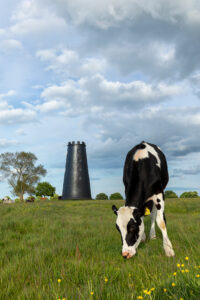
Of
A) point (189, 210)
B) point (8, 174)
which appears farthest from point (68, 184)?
point (8, 174)

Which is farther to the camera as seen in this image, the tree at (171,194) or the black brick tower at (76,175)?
the tree at (171,194)

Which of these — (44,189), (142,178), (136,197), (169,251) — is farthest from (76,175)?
(169,251)

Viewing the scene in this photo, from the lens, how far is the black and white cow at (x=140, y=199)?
17.5 ft

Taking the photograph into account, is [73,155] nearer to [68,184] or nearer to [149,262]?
[68,184]

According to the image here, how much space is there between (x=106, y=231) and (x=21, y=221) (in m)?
3.40

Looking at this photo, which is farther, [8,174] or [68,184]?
A: [8,174]

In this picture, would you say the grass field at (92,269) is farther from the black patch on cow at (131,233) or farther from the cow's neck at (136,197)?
the cow's neck at (136,197)

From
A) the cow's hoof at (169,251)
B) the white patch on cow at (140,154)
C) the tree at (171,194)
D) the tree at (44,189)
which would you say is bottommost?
the cow's hoof at (169,251)

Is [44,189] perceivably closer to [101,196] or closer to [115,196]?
[101,196]

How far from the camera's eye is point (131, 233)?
210 inches

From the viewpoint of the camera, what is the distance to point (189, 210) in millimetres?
17297

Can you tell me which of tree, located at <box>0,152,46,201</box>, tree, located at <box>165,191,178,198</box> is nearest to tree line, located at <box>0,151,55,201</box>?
tree, located at <box>0,152,46,201</box>

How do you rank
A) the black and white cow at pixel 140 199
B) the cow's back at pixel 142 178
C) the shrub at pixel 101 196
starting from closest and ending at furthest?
the black and white cow at pixel 140 199 < the cow's back at pixel 142 178 < the shrub at pixel 101 196

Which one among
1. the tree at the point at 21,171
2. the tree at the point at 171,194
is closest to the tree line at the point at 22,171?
the tree at the point at 21,171
